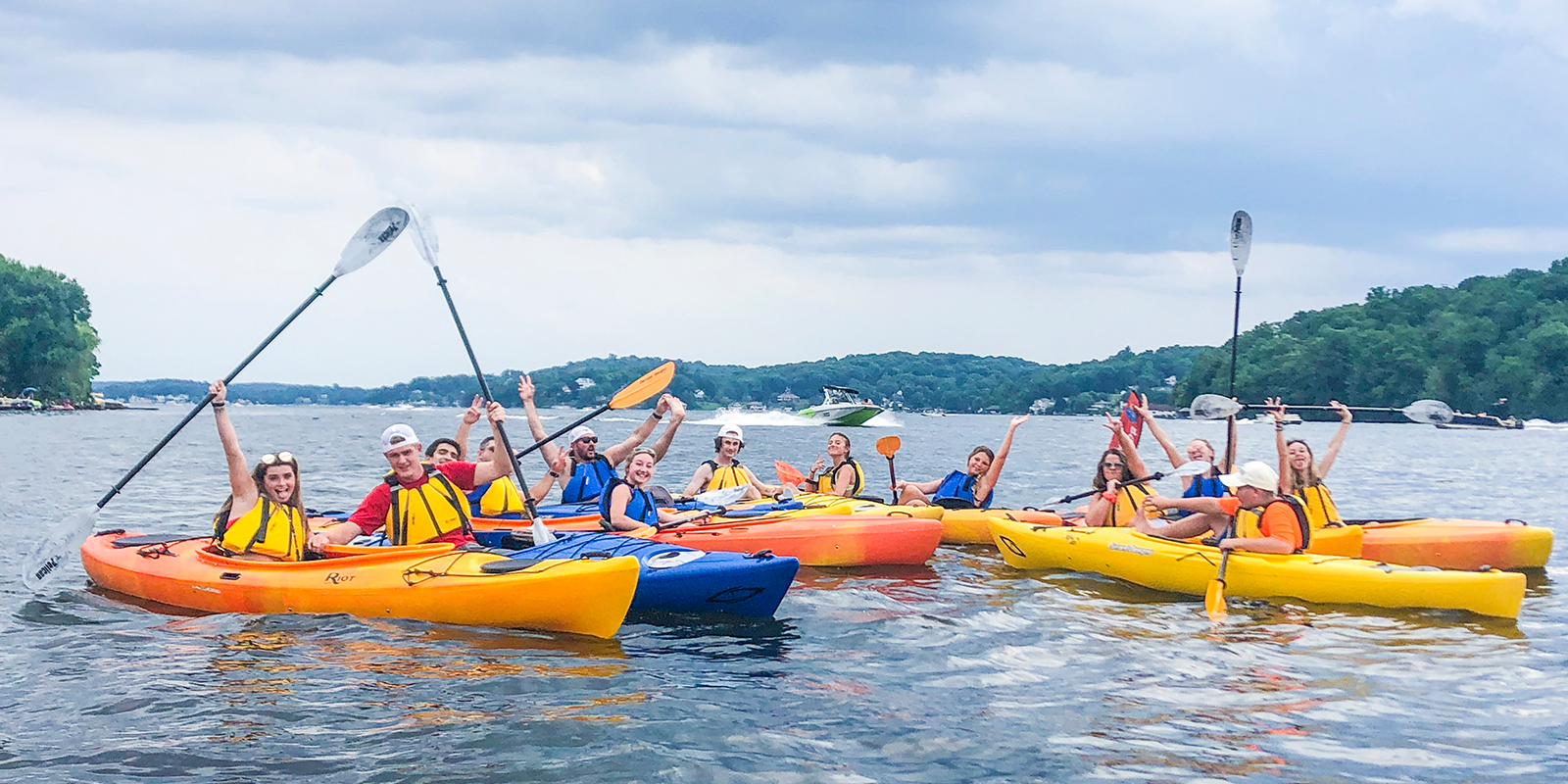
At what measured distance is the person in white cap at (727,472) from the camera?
44.9 feet

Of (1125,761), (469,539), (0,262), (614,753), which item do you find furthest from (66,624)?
(0,262)

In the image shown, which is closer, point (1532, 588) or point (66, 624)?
point (66, 624)

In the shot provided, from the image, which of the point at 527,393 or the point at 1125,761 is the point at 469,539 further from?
the point at 1125,761

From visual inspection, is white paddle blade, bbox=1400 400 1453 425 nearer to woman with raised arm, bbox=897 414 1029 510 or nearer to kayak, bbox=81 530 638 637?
woman with raised arm, bbox=897 414 1029 510

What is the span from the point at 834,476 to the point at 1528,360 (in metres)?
84.2

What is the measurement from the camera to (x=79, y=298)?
83.3 m

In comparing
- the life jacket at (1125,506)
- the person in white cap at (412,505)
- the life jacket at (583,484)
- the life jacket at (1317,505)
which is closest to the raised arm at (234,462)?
the person in white cap at (412,505)

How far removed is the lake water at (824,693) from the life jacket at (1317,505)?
1.92 m

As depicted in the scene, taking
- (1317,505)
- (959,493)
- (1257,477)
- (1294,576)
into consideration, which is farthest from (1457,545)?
(959,493)

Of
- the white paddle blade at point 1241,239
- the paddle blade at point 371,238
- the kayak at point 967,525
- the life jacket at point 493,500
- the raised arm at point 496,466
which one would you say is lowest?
the kayak at point 967,525

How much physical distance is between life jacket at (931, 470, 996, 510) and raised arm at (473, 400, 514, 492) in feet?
21.5

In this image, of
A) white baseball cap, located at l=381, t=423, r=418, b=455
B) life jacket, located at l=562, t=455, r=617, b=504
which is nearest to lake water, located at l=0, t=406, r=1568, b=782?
white baseball cap, located at l=381, t=423, r=418, b=455

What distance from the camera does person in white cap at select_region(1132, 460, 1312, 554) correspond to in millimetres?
9891

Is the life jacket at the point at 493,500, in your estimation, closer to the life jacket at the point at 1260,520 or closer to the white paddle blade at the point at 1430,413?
the life jacket at the point at 1260,520
